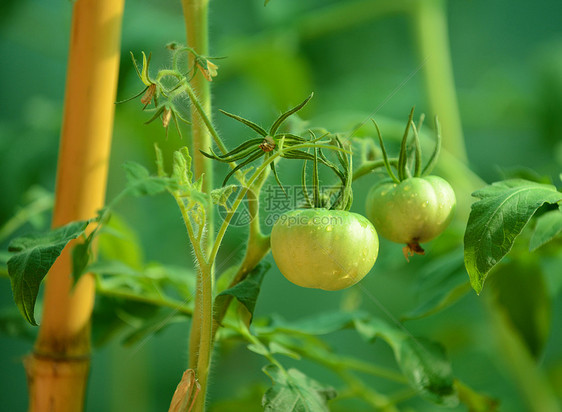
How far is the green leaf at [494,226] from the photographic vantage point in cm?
24

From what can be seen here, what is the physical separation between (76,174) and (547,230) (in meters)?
0.25

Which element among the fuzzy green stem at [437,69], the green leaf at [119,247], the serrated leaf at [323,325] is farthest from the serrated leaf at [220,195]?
the fuzzy green stem at [437,69]

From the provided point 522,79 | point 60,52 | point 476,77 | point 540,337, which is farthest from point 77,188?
point 476,77

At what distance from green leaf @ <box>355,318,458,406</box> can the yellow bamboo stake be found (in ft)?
0.57

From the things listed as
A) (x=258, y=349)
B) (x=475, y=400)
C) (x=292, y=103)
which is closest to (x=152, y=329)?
A: (x=258, y=349)

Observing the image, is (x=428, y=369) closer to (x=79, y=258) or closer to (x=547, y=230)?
(x=547, y=230)

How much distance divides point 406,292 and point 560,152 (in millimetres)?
571

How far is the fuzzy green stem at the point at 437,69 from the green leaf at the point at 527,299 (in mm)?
Answer: 219

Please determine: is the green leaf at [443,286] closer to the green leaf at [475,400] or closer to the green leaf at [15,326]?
the green leaf at [475,400]

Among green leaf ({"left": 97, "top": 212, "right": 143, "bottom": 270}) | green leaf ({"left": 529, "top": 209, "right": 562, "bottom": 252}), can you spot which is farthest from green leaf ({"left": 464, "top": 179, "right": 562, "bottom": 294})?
green leaf ({"left": 97, "top": 212, "right": 143, "bottom": 270})

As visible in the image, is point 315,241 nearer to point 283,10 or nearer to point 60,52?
point 283,10

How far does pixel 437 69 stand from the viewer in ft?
2.10

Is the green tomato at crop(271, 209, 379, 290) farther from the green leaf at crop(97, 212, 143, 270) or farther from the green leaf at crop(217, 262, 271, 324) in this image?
the green leaf at crop(97, 212, 143, 270)

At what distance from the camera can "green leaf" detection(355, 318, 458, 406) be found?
320 mm
